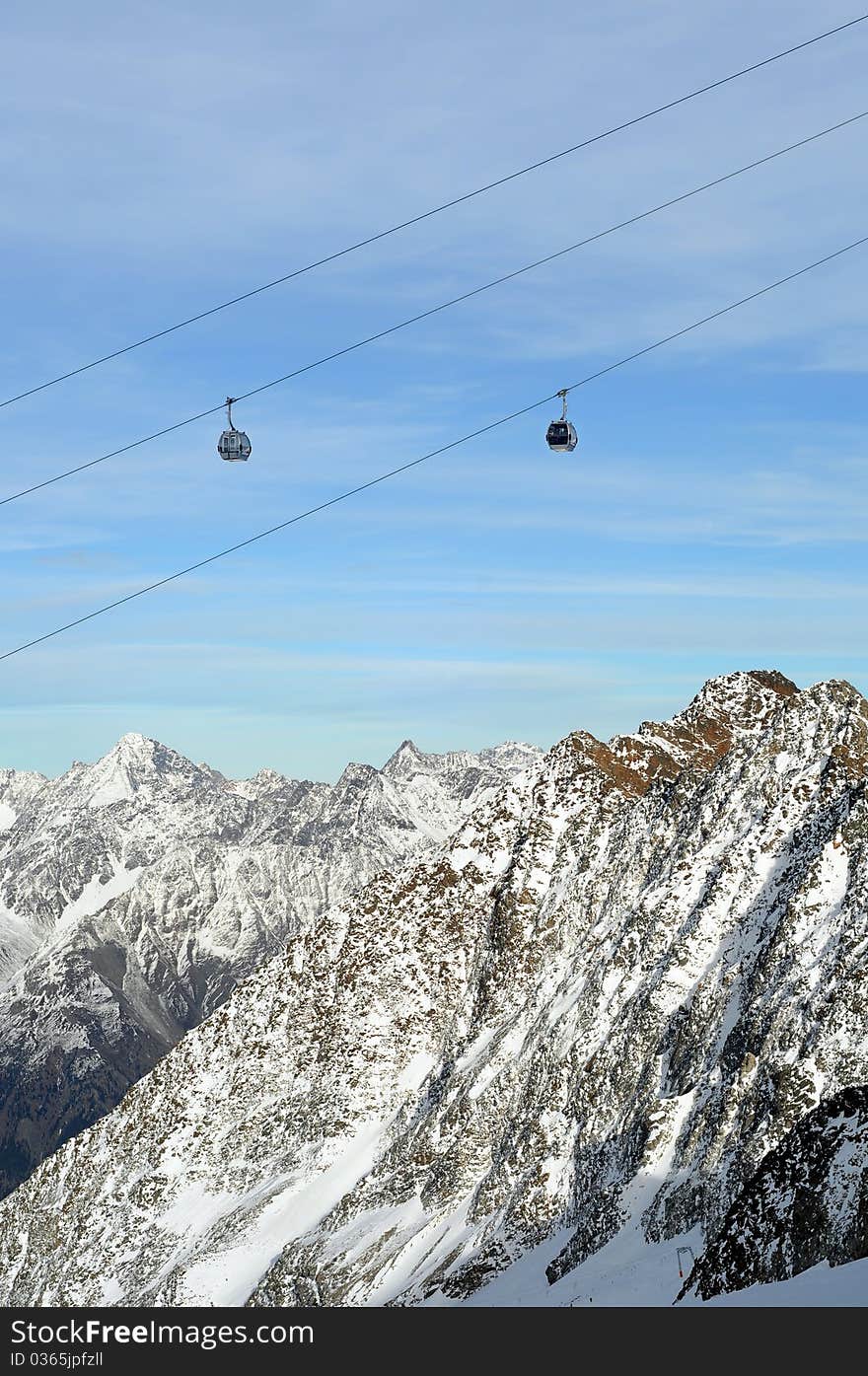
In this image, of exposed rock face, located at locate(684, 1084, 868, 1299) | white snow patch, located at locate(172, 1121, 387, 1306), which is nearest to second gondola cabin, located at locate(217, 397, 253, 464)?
exposed rock face, located at locate(684, 1084, 868, 1299)

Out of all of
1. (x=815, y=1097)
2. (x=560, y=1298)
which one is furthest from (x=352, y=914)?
(x=560, y=1298)

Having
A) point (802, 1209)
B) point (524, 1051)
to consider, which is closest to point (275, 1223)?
point (524, 1051)

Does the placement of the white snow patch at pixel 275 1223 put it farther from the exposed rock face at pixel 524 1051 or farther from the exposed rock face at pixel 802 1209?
the exposed rock face at pixel 802 1209

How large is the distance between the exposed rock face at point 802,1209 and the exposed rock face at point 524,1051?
2840cm

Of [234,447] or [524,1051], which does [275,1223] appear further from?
[234,447]

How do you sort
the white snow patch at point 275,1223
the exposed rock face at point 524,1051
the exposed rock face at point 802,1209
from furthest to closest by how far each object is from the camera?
1. the white snow patch at point 275,1223
2. the exposed rock face at point 524,1051
3. the exposed rock face at point 802,1209

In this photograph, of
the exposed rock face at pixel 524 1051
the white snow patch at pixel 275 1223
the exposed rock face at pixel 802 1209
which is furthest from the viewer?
the white snow patch at pixel 275 1223

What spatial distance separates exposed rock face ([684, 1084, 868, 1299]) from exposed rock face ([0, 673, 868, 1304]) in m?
28.4

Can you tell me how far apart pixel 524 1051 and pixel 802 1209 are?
8646 centimetres

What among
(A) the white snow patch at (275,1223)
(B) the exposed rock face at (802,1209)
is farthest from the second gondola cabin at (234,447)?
(A) the white snow patch at (275,1223)

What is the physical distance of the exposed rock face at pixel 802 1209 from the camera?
3812cm

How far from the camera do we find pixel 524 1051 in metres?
125

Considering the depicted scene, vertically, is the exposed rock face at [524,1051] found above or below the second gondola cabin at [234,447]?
below

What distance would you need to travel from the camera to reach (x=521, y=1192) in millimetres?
102375
